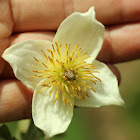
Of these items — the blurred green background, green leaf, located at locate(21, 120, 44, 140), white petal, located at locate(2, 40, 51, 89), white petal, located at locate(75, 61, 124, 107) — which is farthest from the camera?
the blurred green background

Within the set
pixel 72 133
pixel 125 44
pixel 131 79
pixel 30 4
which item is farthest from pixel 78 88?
pixel 131 79

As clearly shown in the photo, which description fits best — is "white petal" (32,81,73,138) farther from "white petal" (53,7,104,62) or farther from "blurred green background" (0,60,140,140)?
"blurred green background" (0,60,140,140)

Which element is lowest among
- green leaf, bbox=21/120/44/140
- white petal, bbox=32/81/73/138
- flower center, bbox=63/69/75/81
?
green leaf, bbox=21/120/44/140

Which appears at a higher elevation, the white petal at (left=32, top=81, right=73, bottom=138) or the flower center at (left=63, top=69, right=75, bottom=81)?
the flower center at (left=63, top=69, right=75, bottom=81)

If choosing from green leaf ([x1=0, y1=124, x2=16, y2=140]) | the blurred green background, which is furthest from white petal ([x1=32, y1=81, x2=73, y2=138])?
the blurred green background

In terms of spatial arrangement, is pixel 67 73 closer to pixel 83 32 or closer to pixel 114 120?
pixel 83 32

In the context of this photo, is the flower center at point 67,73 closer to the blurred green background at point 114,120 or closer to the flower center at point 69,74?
the flower center at point 69,74

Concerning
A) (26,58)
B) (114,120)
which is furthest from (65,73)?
(114,120)
